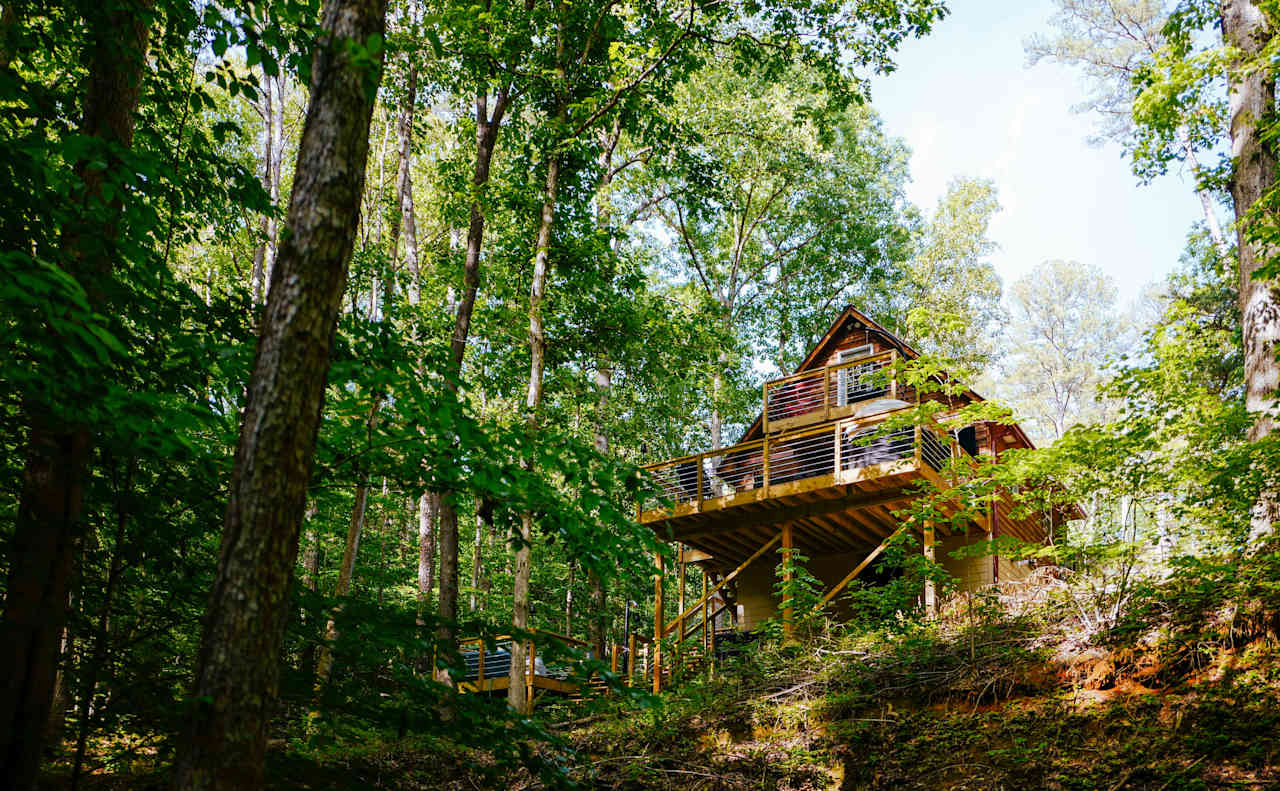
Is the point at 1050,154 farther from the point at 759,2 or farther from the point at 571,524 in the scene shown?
the point at 571,524

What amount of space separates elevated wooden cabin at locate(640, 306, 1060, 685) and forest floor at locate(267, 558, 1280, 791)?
265 centimetres

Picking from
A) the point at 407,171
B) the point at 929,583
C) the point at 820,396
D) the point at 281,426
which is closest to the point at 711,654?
the point at 929,583

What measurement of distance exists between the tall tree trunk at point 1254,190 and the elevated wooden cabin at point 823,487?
399 cm

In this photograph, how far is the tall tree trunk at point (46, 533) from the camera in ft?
12.7

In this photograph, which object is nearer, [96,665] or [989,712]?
[96,665]

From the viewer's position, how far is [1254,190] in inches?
350

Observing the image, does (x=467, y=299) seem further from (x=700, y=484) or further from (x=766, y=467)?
(x=766, y=467)

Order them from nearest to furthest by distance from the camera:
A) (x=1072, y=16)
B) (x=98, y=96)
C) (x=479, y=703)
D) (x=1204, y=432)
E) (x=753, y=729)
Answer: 1. (x=479, y=703)
2. (x=98, y=96)
3. (x=1204, y=432)
4. (x=753, y=729)
5. (x=1072, y=16)

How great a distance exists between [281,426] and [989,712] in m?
7.44

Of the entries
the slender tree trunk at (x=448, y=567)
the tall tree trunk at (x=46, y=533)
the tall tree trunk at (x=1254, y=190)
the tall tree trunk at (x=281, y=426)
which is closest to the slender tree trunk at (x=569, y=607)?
the slender tree trunk at (x=448, y=567)

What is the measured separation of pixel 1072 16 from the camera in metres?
21.6

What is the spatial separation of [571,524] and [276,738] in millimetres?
7754

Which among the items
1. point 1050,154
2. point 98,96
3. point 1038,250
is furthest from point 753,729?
point 1050,154

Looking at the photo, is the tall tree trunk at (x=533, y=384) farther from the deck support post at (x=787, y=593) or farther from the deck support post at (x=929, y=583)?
the deck support post at (x=929, y=583)
